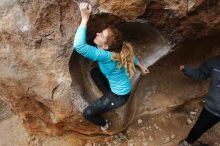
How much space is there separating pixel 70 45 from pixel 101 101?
1.87ft

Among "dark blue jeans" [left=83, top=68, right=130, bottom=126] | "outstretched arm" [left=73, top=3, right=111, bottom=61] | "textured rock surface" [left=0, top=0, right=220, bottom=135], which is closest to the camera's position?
"outstretched arm" [left=73, top=3, right=111, bottom=61]

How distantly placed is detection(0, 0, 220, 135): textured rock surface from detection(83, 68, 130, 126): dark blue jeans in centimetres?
11

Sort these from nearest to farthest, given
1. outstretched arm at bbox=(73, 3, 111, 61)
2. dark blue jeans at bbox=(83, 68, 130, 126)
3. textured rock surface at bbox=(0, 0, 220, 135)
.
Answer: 1. outstretched arm at bbox=(73, 3, 111, 61)
2. textured rock surface at bbox=(0, 0, 220, 135)
3. dark blue jeans at bbox=(83, 68, 130, 126)

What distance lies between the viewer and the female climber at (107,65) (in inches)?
125

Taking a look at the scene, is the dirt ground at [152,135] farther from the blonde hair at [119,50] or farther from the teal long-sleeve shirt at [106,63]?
the blonde hair at [119,50]

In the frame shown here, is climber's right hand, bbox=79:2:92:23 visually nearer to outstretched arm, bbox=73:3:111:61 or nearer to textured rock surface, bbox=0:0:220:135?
outstretched arm, bbox=73:3:111:61

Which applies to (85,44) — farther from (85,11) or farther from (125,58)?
(125,58)

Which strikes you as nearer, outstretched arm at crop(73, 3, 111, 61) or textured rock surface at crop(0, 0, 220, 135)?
outstretched arm at crop(73, 3, 111, 61)

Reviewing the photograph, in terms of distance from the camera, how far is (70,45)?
3.48 metres

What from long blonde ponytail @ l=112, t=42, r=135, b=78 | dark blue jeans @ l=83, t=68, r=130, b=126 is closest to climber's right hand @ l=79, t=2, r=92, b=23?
long blonde ponytail @ l=112, t=42, r=135, b=78

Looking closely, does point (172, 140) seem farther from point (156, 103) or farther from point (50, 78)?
point (50, 78)

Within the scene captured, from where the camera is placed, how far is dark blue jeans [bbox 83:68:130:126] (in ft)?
11.8

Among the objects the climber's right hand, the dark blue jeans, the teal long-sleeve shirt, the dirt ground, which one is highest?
the climber's right hand

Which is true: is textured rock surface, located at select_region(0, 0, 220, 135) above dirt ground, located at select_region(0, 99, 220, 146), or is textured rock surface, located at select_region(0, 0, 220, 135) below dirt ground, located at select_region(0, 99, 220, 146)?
above
